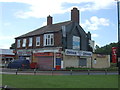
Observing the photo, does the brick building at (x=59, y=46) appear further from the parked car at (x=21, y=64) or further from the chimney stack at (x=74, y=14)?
the parked car at (x=21, y=64)

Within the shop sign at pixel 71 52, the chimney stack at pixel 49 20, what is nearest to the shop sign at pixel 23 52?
the chimney stack at pixel 49 20

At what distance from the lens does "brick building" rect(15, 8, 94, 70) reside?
36.8 meters

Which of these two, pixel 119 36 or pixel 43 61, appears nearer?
pixel 119 36

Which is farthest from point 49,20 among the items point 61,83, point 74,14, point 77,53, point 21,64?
point 61,83

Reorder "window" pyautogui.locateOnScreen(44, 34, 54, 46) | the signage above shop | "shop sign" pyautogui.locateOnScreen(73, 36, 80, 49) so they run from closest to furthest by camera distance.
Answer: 1. the signage above shop
2. "window" pyautogui.locateOnScreen(44, 34, 54, 46)
3. "shop sign" pyautogui.locateOnScreen(73, 36, 80, 49)

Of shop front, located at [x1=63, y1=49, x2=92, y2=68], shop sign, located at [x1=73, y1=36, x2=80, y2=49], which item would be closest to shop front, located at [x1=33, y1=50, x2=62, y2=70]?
shop front, located at [x1=63, y1=49, x2=92, y2=68]

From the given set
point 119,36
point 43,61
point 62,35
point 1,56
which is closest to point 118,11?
point 119,36

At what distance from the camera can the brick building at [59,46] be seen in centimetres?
3675

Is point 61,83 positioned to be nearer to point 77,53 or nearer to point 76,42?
point 77,53

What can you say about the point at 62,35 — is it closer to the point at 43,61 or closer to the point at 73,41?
the point at 73,41

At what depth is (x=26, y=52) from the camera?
41781 millimetres

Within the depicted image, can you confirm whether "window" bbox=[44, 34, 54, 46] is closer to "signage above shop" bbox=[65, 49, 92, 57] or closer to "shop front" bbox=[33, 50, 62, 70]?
"shop front" bbox=[33, 50, 62, 70]

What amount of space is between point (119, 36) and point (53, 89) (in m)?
9.56

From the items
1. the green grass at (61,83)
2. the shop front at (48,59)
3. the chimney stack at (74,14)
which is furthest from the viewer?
the chimney stack at (74,14)
